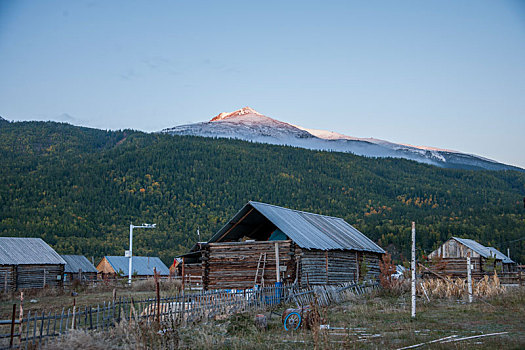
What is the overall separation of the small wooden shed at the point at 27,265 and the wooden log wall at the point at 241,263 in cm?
1889

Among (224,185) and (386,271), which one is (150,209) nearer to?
(224,185)

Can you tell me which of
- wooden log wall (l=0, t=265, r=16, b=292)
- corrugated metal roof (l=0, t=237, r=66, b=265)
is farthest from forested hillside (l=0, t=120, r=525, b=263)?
wooden log wall (l=0, t=265, r=16, b=292)

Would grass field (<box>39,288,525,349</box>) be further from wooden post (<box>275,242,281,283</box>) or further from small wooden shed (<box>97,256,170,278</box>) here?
small wooden shed (<box>97,256,170,278</box>)

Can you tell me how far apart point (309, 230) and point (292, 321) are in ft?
48.6

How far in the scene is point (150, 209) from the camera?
136875mm

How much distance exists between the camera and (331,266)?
31.4 meters

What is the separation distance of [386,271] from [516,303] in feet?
30.1

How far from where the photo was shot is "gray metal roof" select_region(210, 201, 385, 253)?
2853cm

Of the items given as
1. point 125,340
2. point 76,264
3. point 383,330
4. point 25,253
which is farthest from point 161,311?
point 76,264

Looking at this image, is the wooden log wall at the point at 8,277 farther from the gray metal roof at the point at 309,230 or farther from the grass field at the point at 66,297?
the gray metal roof at the point at 309,230

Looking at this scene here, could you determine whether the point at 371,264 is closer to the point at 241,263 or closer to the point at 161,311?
the point at 241,263

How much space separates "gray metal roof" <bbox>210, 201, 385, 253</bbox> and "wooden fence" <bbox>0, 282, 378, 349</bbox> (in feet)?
9.93

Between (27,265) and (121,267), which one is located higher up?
(27,265)

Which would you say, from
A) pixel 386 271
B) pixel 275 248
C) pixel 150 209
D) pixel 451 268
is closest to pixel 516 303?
pixel 386 271
